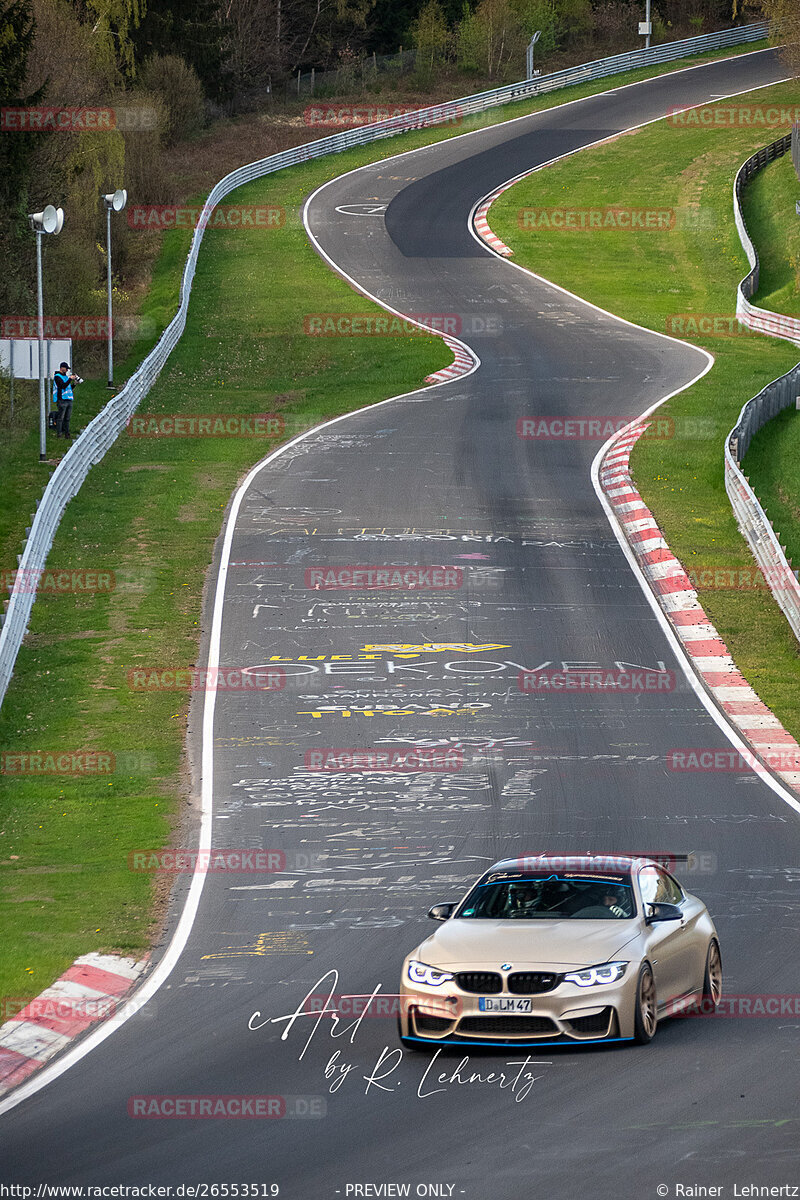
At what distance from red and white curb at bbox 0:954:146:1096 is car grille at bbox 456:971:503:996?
2918mm

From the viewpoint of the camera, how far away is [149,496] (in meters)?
33.4

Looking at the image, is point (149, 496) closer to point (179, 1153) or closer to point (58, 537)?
point (58, 537)

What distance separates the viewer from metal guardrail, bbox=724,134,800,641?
26688 millimetres

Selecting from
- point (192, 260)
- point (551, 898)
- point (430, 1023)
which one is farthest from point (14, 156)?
point (430, 1023)

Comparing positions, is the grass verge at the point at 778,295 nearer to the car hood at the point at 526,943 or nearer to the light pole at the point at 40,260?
the light pole at the point at 40,260

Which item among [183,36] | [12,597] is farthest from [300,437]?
[183,36]

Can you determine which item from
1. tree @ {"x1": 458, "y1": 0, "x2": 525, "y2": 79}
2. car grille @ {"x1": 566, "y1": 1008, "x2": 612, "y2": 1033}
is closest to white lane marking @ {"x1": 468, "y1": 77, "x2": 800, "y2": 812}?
car grille @ {"x1": 566, "y1": 1008, "x2": 612, "y2": 1033}

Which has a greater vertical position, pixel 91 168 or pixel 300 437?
pixel 91 168

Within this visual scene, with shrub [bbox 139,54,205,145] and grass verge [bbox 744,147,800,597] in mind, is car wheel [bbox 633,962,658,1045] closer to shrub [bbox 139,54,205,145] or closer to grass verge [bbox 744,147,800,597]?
grass verge [bbox 744,147,800,597]

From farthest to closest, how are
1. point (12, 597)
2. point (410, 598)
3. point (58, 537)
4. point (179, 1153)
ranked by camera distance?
point (58, 537) < point (410, 598) < point (12, 597) < point (179, 1153)

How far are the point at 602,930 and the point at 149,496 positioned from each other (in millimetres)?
23900

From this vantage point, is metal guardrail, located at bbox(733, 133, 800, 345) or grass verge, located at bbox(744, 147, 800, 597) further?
metal guardrail, located at bbox(733, 133, 800, 345)

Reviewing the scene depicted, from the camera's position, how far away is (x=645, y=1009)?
10602mm

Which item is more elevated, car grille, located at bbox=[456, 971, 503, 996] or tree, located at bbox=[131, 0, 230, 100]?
tree, located at bbox=[131, 0, 230, 100]
